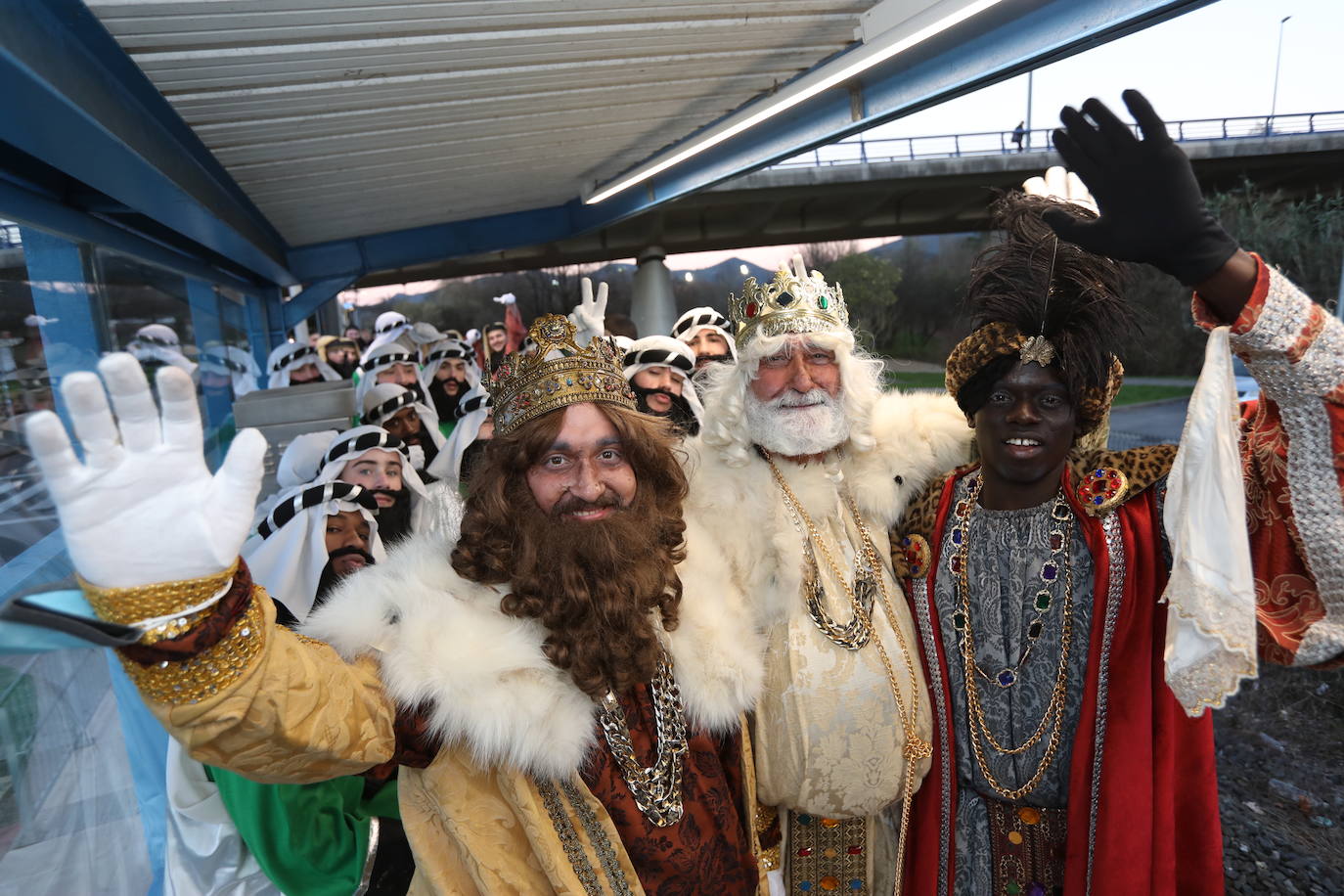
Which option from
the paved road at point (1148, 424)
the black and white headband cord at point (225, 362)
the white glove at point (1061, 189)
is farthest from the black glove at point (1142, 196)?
the black and white headband cord at point (225, 362)

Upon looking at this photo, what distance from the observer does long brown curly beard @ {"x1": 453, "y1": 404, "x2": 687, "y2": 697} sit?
1724 millimetres

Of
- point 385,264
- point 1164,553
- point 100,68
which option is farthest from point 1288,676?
point 385,264

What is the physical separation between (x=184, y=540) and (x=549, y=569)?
0.80 metres

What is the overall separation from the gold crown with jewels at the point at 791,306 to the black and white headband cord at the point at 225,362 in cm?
538

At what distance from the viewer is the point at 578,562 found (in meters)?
1.80

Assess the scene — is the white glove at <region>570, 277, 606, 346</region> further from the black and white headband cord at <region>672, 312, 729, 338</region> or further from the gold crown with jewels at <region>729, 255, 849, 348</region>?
the black and white headband cord at <region>672, 312, 729, 338</region>

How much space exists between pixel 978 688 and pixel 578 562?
1.22m

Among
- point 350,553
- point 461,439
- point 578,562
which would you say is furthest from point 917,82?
point 461,439

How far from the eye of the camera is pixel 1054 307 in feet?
6.70

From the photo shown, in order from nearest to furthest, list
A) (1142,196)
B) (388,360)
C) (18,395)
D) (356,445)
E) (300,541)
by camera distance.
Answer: (1142,196)
(18,395)
(300,541)
(356,445)
(388,360)

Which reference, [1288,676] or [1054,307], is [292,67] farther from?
[1288,676]

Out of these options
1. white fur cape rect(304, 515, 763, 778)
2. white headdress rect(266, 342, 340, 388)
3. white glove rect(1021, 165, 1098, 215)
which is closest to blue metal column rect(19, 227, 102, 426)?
white fur cape rect(304, 515, 763, 778)

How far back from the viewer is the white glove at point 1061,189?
213 centimetres

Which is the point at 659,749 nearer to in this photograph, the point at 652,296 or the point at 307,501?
the point at 307,501
